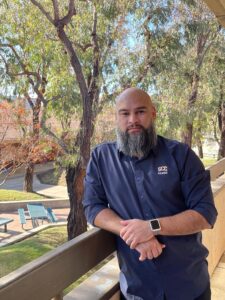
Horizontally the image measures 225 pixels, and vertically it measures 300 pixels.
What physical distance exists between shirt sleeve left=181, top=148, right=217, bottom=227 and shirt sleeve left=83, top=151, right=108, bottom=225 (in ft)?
1.16

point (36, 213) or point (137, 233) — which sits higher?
point (137, 233)

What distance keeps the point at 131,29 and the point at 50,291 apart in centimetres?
780

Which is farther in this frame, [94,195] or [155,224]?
[94,195]

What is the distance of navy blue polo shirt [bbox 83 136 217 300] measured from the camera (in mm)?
1561

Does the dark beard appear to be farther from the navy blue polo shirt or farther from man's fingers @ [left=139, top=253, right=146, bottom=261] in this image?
man's fingers @ [left=139, top=253, right=146, bottom=261]

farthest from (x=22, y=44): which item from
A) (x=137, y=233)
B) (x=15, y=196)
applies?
(x=137, y=233)

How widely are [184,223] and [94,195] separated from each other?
0.41 meters

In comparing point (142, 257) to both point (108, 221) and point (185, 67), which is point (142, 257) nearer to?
point (108, 221)

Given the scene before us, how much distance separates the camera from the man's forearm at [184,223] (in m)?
1.49

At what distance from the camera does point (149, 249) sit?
4.90 feet

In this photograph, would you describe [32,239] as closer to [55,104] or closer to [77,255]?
[55,104]

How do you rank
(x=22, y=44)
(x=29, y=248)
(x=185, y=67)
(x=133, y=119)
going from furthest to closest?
(x=185, y=67) < (x=22, y=44) < (x=29, y=248) < (x=133, y=119)

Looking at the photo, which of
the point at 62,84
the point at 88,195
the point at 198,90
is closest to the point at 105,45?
the point at 62,84

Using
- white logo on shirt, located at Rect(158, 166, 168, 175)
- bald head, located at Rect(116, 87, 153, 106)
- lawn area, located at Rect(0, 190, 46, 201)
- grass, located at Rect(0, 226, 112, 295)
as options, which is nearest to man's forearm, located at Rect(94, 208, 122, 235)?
white logo on shirt, located at Rect(158, 166, 168, 175)
